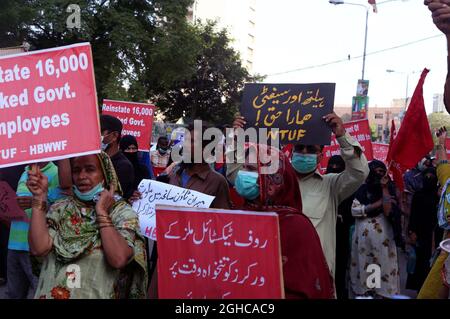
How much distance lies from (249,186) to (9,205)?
213cm

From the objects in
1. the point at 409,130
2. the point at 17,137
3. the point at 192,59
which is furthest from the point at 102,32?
the point at 17,137

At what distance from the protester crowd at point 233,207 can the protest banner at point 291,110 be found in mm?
109

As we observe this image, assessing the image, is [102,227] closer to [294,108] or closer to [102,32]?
[294,108]

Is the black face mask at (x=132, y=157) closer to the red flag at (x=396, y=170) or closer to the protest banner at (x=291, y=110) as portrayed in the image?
the protest banner at (x=291, y=110)

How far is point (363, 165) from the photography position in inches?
150

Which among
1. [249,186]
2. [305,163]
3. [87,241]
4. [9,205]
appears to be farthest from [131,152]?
[87,241]

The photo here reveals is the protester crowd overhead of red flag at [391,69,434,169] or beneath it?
beneath

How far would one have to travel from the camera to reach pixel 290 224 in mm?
2684

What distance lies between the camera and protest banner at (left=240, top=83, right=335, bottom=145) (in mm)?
4031

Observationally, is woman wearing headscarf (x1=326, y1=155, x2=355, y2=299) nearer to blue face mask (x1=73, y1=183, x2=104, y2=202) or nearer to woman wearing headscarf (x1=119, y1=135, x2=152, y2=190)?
woman wearing headscarf (x1=119, y1=135, x2=152, y2=190)

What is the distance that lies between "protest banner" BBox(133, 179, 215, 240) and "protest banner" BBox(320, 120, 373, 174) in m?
3.33

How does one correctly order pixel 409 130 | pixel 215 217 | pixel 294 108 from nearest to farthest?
pixel 215 217
pixel 294 108
pixel 409 130

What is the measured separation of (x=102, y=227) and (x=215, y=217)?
→ 1.80 ft

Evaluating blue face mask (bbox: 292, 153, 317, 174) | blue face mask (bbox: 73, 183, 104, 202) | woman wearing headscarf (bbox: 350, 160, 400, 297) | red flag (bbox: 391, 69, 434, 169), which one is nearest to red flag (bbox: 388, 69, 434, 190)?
red flag (bbox: 391, 69, 434, 169)
